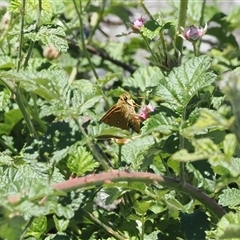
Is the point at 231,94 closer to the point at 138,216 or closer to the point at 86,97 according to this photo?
the point at 86,97

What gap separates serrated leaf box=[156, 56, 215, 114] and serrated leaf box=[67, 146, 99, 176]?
269mm

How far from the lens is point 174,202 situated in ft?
4.59

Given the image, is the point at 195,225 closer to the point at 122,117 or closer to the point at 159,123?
the point at 159,123

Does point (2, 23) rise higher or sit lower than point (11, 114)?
higher

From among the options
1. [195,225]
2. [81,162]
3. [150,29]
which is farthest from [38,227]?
[150,29]

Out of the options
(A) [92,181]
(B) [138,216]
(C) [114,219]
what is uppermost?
(A) [92,181]

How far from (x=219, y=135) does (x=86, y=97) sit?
0.30 m

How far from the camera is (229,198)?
148 cm

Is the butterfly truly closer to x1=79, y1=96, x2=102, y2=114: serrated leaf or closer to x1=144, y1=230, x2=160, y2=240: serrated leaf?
x1=144, y1=230, x2=160, y2=240: serrated leaf

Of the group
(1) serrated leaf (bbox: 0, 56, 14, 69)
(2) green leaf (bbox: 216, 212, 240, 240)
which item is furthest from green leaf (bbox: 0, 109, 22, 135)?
(2) green leaf (bbox: 216, 212, 240, 240)

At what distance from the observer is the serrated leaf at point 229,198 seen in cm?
146

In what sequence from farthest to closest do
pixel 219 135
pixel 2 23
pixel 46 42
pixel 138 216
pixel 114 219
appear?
pixel 2 23
pixel 114 219
pixel 46 42
pixel 138 216
pixel 219 135

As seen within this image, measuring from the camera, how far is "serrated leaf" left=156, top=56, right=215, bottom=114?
1472mm

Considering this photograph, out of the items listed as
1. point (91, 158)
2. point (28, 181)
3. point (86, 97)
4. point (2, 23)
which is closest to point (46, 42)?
point (91, 158)
